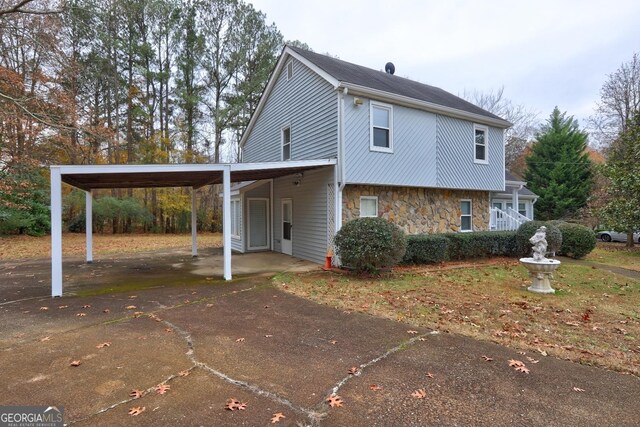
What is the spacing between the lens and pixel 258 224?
13.4 m

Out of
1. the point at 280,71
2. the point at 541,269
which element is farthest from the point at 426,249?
the point at 280,71

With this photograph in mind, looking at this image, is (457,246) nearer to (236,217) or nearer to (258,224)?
(258,224)

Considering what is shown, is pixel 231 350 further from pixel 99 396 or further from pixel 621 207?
pixel 621 207

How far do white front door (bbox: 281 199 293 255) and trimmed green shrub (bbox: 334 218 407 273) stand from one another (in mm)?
3893

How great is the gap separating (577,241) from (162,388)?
13735mm

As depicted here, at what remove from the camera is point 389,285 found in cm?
747

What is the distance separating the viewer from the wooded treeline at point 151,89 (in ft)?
55.2

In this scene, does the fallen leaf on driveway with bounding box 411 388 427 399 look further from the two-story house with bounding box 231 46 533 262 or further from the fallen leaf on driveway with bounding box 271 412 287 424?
the two-story house with bounding box 231 46 533 262

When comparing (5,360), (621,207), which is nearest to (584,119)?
(621,207)

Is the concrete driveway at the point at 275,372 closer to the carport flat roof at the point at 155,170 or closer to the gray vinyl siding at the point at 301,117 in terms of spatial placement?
the carport flat roof at the point at 155,170

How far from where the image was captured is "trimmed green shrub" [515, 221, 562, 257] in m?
11.0

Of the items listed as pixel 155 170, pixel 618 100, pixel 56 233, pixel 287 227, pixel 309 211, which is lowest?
pixel 287 227

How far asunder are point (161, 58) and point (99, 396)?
24063 mm

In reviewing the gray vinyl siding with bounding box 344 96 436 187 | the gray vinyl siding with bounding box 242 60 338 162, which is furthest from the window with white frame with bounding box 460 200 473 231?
the gray vinyl siding with bounding box 242 60 338 162
